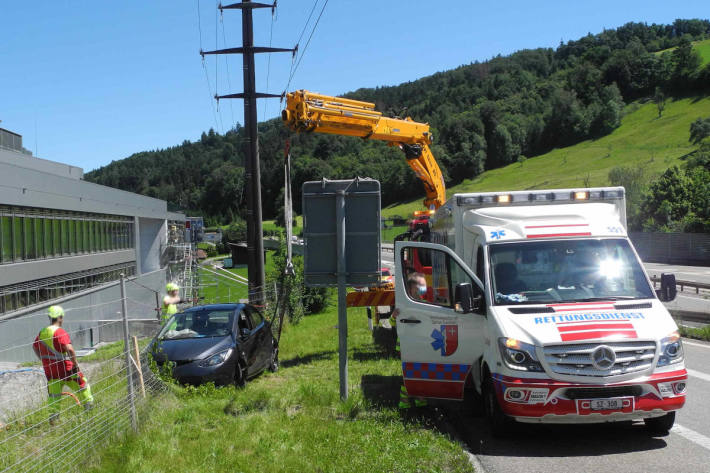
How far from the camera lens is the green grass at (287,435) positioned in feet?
19.7

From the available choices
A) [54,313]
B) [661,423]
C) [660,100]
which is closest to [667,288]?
[661,423]

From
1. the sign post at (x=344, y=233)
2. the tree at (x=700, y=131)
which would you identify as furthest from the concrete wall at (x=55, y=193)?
the tree at (x=700, y=131)

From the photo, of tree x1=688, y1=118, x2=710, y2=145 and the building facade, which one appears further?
tree x1=688, y1=118, x2=710, y2=145

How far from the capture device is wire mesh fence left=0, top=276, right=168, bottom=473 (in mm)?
5566

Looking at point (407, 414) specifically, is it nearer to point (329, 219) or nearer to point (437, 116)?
point (329, 219)

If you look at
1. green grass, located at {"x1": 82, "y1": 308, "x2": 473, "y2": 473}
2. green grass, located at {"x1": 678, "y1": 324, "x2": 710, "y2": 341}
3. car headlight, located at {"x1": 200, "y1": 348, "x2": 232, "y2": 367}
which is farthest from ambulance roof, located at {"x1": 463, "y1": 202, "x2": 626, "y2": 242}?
green grass, located at {"x1": 678, "y1": 324, "x2": 710, "y2": 341}

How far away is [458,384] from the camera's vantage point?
7.57 meters

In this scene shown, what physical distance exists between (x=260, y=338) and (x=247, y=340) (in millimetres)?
763

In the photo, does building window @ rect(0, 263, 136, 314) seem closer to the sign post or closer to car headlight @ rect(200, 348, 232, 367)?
car headlight @ rect(200, 348, 232, 367)

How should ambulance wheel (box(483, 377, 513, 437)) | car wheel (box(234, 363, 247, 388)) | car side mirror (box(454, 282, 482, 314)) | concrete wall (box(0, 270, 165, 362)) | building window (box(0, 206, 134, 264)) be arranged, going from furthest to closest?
1. building window (box(0, 206, 134, 264))
2. concrete wall (box(0, 270, 165, 362))
3. car wheel (box(234, 363, 247, 388))
4. car side mirror (box(454, 282, 482, 314))
5. ambulance wheel (box(483, 377, 513, 437))

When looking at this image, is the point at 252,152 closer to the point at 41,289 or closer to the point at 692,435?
the point at 41,289

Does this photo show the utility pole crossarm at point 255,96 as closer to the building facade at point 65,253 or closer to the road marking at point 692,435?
the building facade at point 65,253

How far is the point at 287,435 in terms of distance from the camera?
272 inches

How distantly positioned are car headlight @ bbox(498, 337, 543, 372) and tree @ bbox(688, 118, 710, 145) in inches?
3852
